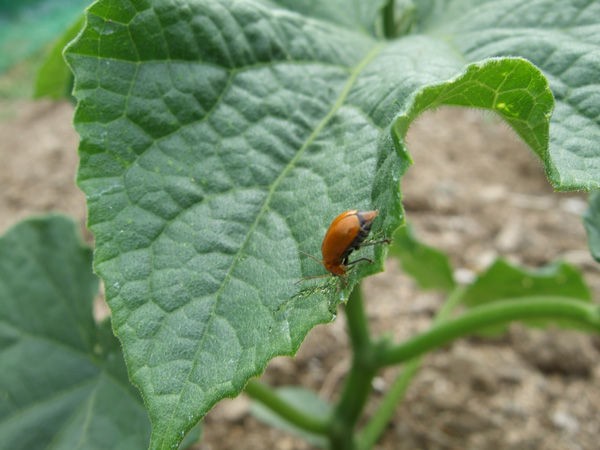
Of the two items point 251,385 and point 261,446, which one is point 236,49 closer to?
point 251,385

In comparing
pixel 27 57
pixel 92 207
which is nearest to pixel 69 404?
pixel 92 207

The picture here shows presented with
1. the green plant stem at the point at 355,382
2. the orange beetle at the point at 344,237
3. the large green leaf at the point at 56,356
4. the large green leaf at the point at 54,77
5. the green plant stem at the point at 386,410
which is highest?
the orange beetle at the point at 344,237

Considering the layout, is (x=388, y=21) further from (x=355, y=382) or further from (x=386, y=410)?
(x=386, y=410)

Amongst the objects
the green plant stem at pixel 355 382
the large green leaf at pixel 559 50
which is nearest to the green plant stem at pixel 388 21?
the large green leaf at pixel 559 50

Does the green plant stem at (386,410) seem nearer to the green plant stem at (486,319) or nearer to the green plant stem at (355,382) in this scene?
the green plant stem at (355,382)

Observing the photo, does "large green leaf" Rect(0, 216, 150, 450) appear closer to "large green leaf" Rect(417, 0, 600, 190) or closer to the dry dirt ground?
the dry dirt ground

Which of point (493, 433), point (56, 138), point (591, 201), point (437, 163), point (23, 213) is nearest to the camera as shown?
point (591, 201)
